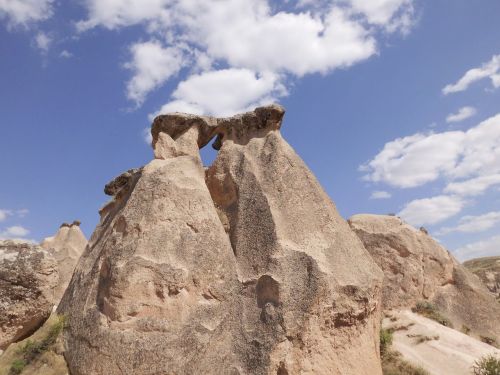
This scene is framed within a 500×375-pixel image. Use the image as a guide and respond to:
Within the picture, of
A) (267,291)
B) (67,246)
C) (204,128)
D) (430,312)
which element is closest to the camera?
(267,291)

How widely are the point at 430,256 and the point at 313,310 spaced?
10.6 metres

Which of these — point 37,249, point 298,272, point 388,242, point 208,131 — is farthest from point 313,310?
point 388,242

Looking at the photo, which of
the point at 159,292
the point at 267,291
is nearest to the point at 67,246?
the point at 159,292

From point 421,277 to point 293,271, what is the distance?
9.65 metres

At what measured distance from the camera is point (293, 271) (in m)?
7.79

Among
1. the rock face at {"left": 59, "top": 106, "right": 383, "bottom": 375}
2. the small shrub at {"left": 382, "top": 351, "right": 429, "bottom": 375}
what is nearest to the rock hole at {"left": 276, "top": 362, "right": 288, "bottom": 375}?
the rock face at {"left": 59, "top": 106, "right": 383, "bottom": 375}

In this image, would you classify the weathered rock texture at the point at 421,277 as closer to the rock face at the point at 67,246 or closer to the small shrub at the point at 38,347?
the small shrub at the point at 38,347

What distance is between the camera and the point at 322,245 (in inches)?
327

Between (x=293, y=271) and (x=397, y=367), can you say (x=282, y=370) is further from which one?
(x=397, y=367)

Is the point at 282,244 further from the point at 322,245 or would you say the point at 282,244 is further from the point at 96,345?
the point at 96,345

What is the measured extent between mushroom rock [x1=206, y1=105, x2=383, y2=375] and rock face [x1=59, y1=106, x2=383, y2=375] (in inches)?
→ 0.9

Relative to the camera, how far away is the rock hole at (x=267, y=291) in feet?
24.6

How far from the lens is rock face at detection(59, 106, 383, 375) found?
7246 millimetres

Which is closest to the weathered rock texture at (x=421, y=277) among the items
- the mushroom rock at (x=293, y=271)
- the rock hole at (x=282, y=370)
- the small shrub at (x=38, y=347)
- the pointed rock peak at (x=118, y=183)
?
the mushroom rock at (x=293, y=271)
